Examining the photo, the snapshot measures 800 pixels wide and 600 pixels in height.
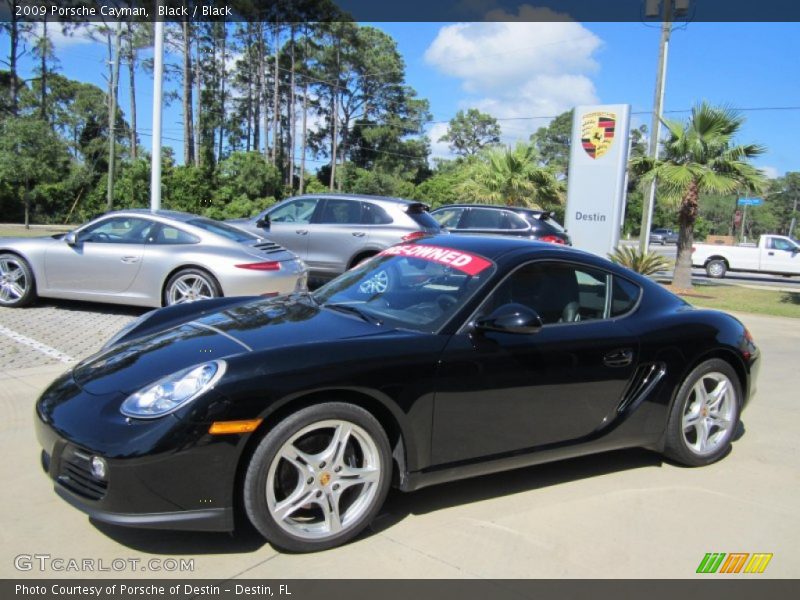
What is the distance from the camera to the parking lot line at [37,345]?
248 inches

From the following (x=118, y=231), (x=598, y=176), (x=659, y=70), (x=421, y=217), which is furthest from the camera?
(x=659, y=70)

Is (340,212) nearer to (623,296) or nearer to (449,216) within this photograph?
(449,216)

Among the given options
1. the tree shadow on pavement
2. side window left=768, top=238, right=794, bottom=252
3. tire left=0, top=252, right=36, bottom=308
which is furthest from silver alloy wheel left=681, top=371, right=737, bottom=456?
side window left=768, top=238, right=794, bottom=252

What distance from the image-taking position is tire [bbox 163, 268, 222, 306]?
795 cm

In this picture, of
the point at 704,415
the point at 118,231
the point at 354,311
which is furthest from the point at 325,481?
the point at 118,231

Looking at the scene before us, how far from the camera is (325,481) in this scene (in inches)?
120

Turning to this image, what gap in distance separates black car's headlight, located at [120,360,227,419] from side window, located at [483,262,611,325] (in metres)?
1.49

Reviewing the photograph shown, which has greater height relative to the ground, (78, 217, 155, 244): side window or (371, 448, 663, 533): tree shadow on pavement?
(78, 217, 155, 244): side window

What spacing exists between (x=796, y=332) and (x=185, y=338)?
33.8 ft

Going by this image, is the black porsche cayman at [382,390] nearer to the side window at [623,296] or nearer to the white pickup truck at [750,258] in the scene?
the side window at [623,296]

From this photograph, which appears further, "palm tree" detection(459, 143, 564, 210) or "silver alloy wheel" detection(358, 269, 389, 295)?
"palm tree" detection(459, 143, 564, 210)

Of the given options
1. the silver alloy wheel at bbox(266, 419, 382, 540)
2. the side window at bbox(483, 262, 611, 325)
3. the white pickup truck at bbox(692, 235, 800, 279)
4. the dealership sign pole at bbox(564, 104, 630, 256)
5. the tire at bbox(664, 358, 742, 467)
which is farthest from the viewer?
the white pickup truck at bbox(692, 235, 800, 279)

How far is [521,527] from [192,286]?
566 centimetres

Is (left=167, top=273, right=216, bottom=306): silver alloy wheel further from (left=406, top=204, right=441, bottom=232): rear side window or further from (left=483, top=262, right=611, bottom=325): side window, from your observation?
(left=483, top=262, right=611, bottom=325): side window
